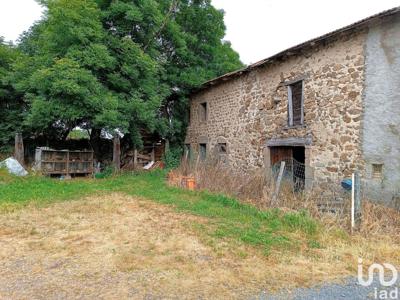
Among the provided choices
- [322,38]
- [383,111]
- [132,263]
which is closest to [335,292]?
[132,263]

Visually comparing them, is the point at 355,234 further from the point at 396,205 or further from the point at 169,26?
the point at 169,26

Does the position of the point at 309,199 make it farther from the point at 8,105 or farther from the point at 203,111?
the point at 8,105

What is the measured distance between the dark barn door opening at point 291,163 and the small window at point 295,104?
3.80 feet

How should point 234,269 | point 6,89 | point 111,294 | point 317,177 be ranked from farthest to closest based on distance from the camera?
point 6,89
point 317,177
point 234,269
point 111,294

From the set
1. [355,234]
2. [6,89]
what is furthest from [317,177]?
[6,89]

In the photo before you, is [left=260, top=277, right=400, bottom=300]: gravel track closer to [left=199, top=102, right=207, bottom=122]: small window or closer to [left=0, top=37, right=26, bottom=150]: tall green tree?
[left=199, top=102, right=207, bottom=122]: small window

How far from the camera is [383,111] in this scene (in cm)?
727

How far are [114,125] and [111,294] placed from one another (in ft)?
28.7

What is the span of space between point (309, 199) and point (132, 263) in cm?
438

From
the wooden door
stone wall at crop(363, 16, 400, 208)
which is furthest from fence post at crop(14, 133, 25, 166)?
stone wall at crop(363, 16, 400, 208)

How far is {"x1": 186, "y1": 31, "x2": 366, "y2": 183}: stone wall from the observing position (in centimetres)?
778

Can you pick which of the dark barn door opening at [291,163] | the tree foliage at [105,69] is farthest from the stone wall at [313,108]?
the tree foliage at [105,69]

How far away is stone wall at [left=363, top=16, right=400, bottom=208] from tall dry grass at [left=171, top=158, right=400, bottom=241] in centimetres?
57

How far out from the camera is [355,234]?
557 cm
